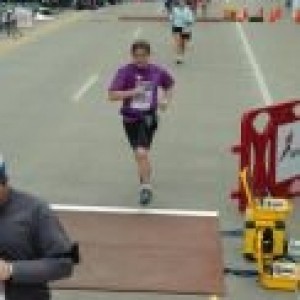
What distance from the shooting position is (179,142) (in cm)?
1658

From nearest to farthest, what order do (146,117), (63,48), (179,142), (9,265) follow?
1. (9,265)
2. (146,117)
3. (179,142)
4. (63,48)

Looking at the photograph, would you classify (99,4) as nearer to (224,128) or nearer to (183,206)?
(224,128)

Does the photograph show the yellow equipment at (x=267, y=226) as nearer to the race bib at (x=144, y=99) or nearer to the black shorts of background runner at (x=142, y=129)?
the black shorts of background runner at (x=142, y=129)

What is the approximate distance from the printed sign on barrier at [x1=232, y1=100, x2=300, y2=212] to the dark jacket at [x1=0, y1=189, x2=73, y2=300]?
618cm

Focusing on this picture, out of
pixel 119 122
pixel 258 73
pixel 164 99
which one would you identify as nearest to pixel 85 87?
pixel 258 73

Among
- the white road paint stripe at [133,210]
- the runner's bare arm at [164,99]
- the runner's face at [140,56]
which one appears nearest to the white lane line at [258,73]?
the runner's bare arm at [164,99]

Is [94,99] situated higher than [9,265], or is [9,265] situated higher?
[9,265]

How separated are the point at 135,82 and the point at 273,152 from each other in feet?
5.86

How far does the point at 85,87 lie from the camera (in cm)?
2372

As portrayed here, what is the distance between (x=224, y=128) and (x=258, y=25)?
3308cm

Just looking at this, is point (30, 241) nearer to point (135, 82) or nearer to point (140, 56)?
point (140, 56)

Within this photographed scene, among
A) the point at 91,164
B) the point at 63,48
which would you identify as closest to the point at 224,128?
the point at 91,164

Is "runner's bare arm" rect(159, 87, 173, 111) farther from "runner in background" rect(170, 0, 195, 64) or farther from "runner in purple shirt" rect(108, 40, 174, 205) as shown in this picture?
"runner in background" rect(170, 0, 195, 64)

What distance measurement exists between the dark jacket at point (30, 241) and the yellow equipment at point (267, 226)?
4.16m
